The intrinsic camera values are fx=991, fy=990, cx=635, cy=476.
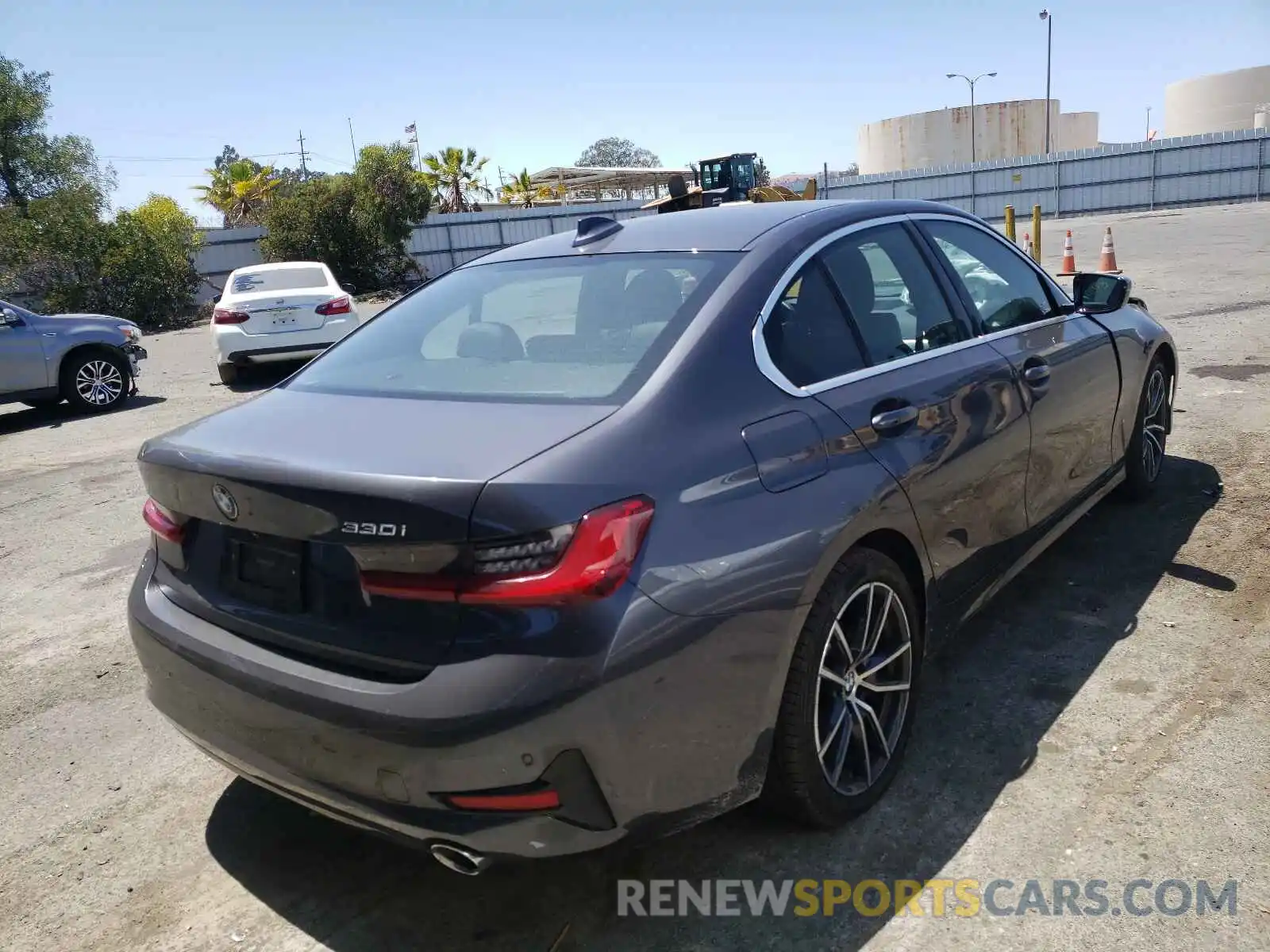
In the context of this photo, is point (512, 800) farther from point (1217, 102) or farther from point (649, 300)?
point (1217, 102)

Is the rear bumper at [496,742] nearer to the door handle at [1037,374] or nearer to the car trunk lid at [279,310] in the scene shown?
the door handle at [1037,374]

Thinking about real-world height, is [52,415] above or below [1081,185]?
below

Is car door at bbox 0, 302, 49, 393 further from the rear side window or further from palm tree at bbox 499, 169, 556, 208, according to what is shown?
palm tree at bbox 499, 169, 556, 208

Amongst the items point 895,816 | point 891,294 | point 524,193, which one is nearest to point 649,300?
point 891,294

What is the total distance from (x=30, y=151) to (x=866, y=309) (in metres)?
36.6

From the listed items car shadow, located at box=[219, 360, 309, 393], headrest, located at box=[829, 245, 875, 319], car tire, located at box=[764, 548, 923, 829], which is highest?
headrest, located at box=[829, 245, 875, 319]

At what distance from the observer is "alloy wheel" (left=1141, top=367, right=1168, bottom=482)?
16.3 feet

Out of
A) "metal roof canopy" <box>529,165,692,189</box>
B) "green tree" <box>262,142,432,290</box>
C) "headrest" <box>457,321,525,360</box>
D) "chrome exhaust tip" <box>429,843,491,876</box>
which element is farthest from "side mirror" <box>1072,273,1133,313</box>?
"metal roof canopy" <box>529,165,692,189</box>

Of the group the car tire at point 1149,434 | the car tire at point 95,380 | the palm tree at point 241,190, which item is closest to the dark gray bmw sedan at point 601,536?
the car tire at point 1149,434

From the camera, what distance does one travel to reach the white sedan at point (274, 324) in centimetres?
1184

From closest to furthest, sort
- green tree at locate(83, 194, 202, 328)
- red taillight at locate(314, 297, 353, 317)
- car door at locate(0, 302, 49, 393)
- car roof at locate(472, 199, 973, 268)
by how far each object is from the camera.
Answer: car roof at locate(472, 199, 973, 268)
car door at locate(0, 302, 49, 393)
red taillight at locate(314, 297, 353, 317)
green tree at locate(83, 194, 202, 328)

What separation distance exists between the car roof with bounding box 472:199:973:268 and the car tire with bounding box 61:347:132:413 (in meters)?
9.09

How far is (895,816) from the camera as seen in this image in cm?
278

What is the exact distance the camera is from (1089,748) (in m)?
3.03
